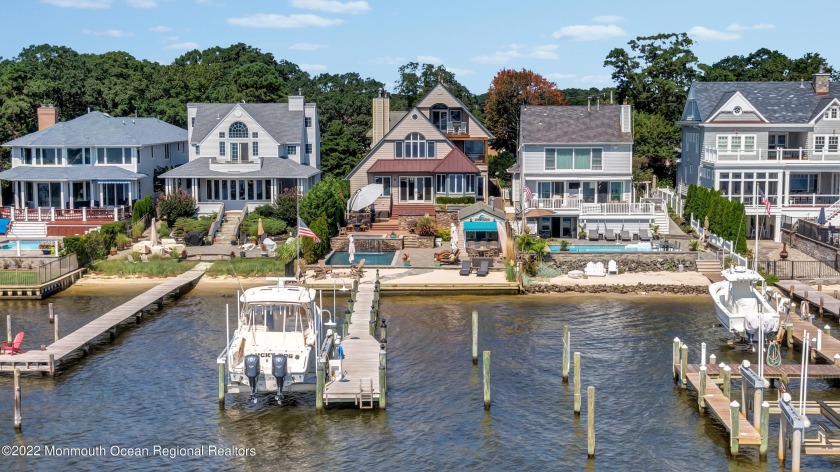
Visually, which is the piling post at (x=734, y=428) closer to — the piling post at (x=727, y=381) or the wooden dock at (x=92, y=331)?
the piling post at (x=727, y=381)

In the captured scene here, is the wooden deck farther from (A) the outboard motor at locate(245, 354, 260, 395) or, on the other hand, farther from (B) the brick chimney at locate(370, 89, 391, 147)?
(B) the brick chimney at locate(370, 89, 391, 147)

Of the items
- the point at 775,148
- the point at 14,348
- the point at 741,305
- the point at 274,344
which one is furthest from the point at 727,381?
the point at 775,148

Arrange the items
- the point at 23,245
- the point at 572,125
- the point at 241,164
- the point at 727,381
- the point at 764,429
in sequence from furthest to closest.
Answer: the point at 241,164
the point at 572,125
the point at 23,245
the point at 727,381
the point at 764,429

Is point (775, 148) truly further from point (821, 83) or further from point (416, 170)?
point (416, 170)

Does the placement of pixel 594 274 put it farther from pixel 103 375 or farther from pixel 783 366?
pixel 103 375

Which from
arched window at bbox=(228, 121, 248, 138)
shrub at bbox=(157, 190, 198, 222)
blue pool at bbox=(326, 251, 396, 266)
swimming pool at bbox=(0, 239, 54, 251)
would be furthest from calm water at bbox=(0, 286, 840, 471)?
arched window at bbox=(228, 121, 248, 138)

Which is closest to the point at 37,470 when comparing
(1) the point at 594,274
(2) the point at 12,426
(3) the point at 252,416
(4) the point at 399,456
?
(2) the point at 12,426
